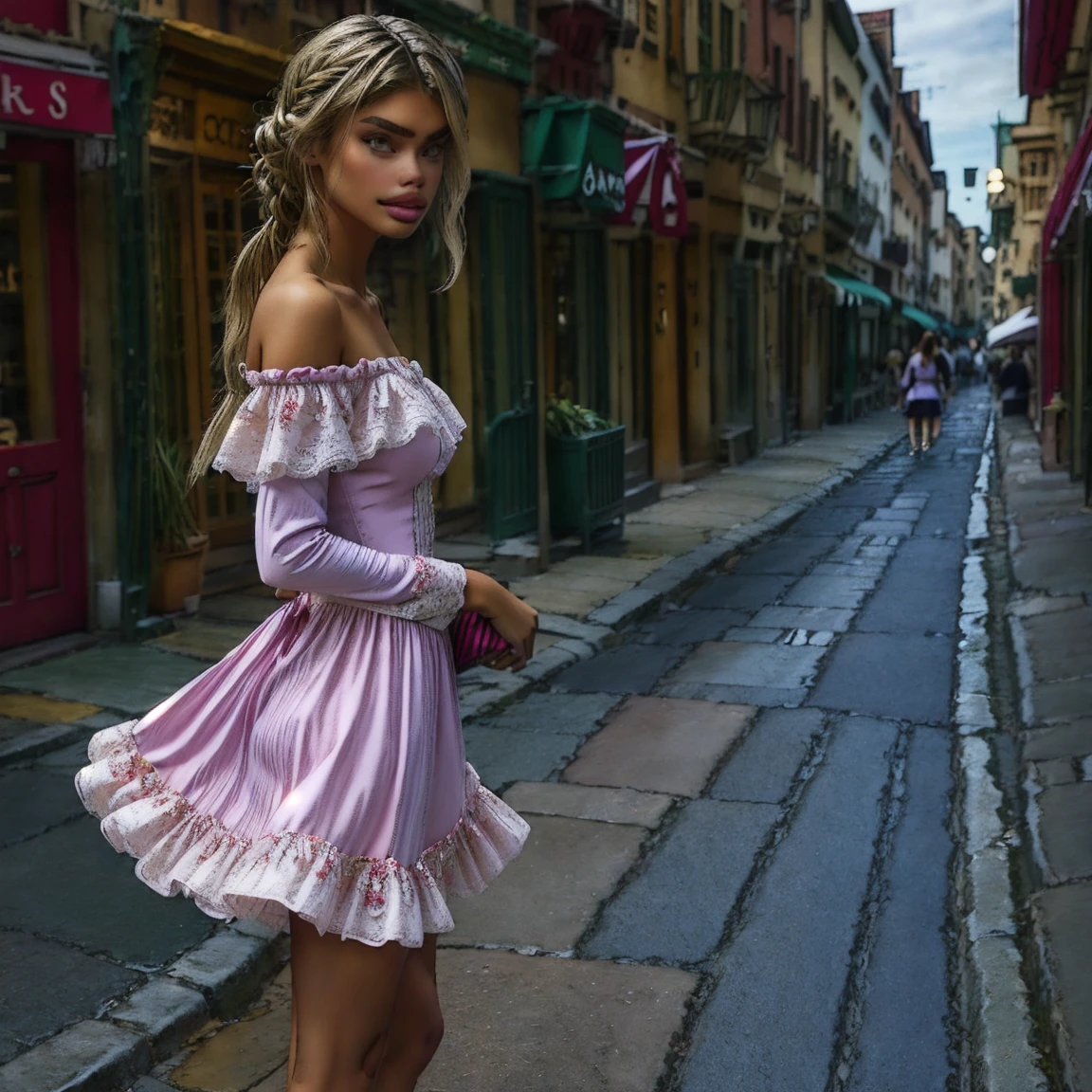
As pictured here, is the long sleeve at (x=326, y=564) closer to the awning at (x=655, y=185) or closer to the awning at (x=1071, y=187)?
the awning at (x=1071, y=187)

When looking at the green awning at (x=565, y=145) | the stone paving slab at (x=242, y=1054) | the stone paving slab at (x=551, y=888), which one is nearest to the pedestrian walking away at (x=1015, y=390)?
the green awning at (x=565, y=145)

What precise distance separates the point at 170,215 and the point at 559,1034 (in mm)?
Answer: 6327

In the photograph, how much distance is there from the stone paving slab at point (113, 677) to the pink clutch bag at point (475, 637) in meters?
4.07

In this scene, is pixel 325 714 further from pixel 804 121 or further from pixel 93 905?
pixel 804 121

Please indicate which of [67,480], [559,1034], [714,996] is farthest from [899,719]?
[67,480]

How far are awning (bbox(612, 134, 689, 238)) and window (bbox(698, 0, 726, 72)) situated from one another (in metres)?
5.07

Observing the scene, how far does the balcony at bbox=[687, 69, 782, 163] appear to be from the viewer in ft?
55.9

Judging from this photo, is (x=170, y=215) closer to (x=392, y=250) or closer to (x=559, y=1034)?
(x=392, y=250)

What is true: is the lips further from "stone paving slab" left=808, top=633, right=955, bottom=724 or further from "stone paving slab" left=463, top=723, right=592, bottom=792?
"stone paving slab" left=808, top=633, right=955, bottom=724

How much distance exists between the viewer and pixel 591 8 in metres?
12.5

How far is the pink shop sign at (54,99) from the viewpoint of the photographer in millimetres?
6219

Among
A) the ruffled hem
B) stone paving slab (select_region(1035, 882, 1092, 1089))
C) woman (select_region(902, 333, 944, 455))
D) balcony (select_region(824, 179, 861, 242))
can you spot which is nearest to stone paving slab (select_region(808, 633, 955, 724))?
stone paving slab (select_region(1035, 882, 1092, 1089))

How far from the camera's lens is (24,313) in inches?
275

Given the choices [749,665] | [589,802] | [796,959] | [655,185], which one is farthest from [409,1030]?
[655,185]
